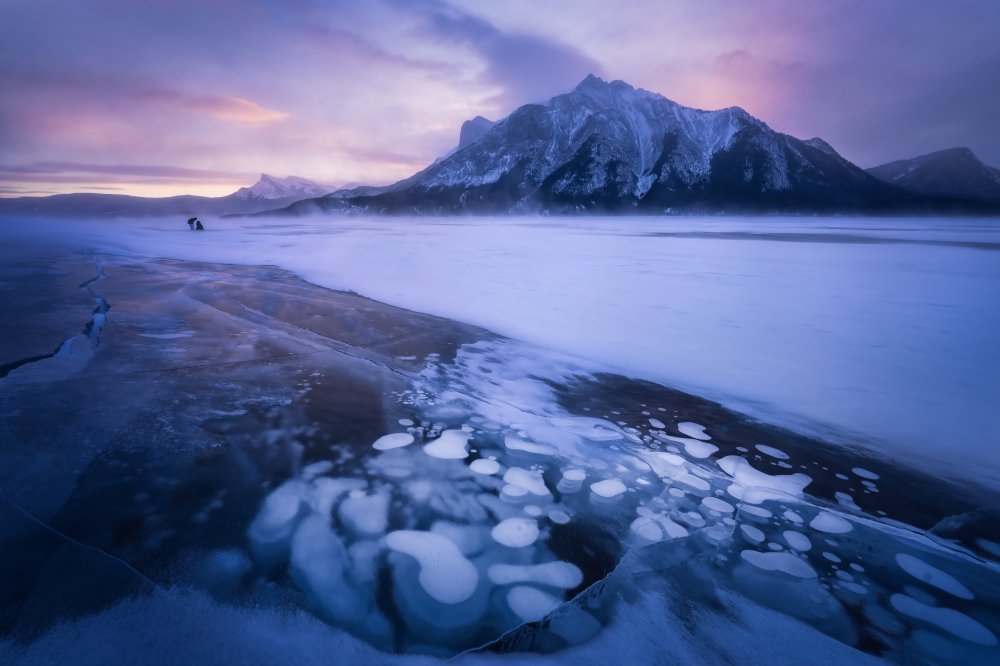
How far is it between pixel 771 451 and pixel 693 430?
563 millimetres

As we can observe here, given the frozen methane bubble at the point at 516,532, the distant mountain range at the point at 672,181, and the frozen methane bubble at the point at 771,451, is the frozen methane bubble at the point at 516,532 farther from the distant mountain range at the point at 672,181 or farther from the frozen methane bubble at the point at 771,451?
the distant mountain range at the point at 672,181

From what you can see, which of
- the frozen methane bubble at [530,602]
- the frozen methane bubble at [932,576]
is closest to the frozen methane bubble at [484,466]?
the frozen methane bubble at [530,602]

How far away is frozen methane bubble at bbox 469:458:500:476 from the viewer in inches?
115

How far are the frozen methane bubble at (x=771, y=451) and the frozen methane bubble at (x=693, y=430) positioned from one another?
0.38 meters

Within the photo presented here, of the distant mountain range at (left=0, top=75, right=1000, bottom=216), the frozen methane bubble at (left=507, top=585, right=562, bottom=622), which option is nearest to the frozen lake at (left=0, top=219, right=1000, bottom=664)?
the frozen methane bubble at (left=507, top=585, right=562, bottom=622)

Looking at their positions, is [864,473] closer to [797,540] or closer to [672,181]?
[797,540]

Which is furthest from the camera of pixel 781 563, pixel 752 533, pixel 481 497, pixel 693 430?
pixel 693 430

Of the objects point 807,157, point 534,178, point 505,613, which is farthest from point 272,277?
point 807,157

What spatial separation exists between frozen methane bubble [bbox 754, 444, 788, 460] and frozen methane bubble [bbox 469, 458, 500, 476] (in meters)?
2.08

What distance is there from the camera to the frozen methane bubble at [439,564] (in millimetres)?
1990

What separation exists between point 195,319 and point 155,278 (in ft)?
18.8

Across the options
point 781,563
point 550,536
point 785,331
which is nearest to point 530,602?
point 550,536

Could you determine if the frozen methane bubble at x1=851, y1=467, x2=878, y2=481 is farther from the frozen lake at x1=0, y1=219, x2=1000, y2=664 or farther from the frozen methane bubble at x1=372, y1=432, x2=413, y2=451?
the frozen methane bubble at x1=372, y1=432, x2=413, y2=451

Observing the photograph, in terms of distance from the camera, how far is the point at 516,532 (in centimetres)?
238
